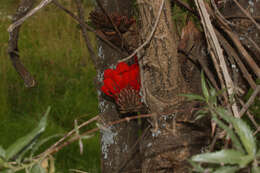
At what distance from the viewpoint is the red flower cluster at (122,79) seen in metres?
1.00

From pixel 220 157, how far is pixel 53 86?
2.91 metres

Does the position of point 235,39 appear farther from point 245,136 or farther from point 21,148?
point 21,148

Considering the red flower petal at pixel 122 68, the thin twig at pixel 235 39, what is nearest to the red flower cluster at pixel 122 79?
the red flower petal at pixel 122 68

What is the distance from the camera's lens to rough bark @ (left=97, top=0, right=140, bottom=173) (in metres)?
1.20

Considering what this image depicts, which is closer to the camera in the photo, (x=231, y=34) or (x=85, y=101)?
(x=231, y=34)

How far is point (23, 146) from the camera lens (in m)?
0.54

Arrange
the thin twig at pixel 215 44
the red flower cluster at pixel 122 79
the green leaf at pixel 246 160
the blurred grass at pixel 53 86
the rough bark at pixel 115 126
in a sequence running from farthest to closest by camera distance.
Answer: the blurred grass at pixel 53 86, the rough bark at pixel 115 126, the red flower cluster at pixel 122 79, the thin twig at pixel 215 44, the green leaf at pixel 246 160

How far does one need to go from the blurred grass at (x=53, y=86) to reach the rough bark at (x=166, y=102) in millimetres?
1048

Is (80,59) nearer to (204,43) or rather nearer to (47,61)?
(47,61)

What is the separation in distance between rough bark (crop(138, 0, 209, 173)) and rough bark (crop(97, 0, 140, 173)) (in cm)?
25

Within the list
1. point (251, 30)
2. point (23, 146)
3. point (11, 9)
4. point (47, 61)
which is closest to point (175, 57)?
point (251, 30)

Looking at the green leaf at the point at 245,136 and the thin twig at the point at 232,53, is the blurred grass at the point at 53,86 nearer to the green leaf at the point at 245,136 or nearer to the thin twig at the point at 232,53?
the thin twig at the point at 232,53

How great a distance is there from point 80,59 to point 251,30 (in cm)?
305

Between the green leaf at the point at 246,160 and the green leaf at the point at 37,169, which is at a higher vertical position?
the green leaf at the point at 37,169
